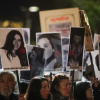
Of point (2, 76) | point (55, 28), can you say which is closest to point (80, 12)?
point (55, 28)

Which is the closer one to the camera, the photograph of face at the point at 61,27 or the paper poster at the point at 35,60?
the paper poster at the point at 35,60

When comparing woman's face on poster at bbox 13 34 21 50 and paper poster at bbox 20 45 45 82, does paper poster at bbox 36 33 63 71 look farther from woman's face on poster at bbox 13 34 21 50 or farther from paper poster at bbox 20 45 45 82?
woman's face on poster at bbox 13 34 21 50

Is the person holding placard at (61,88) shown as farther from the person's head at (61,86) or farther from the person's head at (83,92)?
the person's head at (83,92)

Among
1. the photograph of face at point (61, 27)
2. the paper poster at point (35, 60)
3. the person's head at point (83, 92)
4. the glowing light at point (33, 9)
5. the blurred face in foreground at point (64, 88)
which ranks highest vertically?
the glowing light at point (33, 9)

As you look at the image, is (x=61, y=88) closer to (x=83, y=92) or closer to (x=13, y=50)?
(x=83, y=92)

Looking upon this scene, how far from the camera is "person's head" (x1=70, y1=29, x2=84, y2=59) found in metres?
1.25

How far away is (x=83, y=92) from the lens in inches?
51.2

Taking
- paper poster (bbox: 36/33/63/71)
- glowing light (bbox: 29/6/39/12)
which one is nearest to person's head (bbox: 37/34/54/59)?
paper poster (bbox: 36/33/63/71)

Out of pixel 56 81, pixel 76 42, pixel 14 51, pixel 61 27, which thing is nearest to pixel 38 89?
pixel 56 81

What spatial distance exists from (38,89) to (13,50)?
29 centimetres

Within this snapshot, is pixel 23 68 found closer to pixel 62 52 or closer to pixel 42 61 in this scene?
pixel 42 61

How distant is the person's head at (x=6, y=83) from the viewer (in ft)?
3.67

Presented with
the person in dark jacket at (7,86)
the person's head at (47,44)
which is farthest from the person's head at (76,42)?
the person in dark jacket at (7,86)

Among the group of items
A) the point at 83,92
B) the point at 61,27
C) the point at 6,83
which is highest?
the point at 61,27
